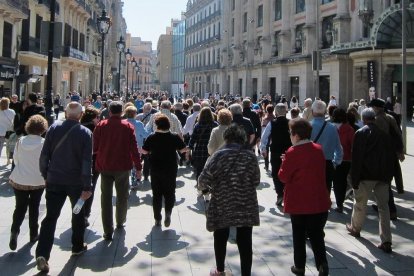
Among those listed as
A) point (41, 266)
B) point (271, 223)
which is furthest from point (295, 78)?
point (41, 266)

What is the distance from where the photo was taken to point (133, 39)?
175375mm

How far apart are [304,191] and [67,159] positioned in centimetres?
268

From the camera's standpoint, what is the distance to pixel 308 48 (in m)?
39.3

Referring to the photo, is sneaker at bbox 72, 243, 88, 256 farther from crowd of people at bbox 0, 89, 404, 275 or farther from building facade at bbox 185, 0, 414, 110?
building facade at bbox 185, 0, 414, 110

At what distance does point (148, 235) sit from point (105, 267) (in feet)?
4.45

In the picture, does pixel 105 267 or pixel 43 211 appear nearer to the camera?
pixel 105 267

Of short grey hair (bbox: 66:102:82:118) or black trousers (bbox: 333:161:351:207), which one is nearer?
short grey hair (bbox: 66:102:82:118)

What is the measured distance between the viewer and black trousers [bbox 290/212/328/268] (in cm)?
485

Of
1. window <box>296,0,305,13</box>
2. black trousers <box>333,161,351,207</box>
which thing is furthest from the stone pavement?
window <box>296,0,305,13</box>

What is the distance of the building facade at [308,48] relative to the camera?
1136 inches

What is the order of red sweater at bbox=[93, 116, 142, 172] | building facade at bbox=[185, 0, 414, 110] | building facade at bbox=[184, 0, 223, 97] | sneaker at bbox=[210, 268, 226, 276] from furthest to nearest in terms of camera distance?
1. building facade at bbox=[184, 0, 223, 97]
2. building facade at bbox=[185, 0, 414, 110]
3. red sweater at bbox=[93, 116, 142, 172]
4. sneaker at bbox=[210, 268, 226, 276]

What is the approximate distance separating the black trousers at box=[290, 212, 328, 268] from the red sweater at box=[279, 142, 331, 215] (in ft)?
0.28

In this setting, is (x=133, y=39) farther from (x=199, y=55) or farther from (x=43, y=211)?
(x=43, y=211)

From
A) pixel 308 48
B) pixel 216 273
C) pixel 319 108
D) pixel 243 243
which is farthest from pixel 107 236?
pixel 308 48
